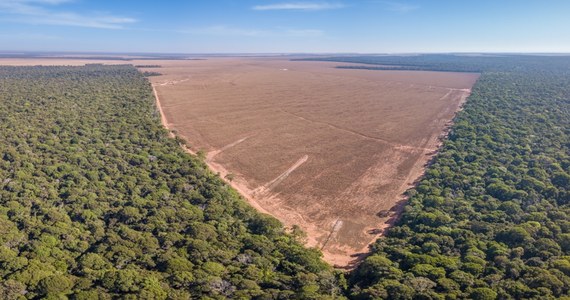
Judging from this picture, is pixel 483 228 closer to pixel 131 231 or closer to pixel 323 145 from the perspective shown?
pixel 131 231

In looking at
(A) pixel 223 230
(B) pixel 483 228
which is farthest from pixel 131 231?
(B) pixel 483 228

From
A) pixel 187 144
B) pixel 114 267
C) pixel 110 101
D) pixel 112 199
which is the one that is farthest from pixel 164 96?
pixel 114 267

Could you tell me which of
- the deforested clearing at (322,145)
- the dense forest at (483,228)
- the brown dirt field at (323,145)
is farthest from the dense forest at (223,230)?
the deforested clearing at (322,145)

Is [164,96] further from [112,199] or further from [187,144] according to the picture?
[112,199]

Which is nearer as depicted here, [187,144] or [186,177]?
[186,177]

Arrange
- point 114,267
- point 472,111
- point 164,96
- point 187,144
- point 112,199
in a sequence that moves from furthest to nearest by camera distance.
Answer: point 164,96 → point 472,111 → point 187,144 → point 112,199 → point 114,267

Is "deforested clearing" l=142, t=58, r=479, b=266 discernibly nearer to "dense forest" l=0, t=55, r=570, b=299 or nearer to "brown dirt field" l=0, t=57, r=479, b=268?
"brown dirt field" l=0, t=57, r=479, b=268
